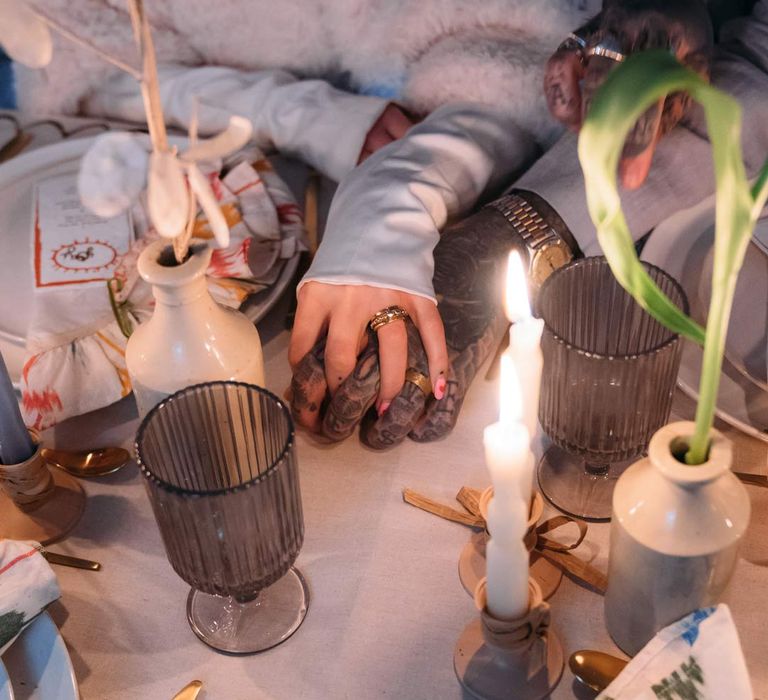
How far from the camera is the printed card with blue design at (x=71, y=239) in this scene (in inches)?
30.3

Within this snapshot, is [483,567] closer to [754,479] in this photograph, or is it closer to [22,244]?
[754,479]

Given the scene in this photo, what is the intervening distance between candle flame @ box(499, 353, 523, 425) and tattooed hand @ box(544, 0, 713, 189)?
0.31 metres

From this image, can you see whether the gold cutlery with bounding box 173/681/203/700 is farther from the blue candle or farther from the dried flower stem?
the dried flower stem

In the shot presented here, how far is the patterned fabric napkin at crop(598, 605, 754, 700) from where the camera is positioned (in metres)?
0.46

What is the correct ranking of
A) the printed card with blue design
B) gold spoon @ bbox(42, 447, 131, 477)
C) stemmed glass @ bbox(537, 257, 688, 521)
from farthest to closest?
the printed card with blue design
gold spoon @ bbox(42, 447, 131, 477)
stemmed glass @ bbox(537, 257, 688, 521)

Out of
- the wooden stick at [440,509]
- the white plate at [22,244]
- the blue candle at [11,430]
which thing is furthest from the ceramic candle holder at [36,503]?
the wooden stick at [440,509]

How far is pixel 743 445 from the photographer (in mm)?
646

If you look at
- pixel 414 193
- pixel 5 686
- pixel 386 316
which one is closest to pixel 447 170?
pixel 414 193

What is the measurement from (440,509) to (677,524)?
0.65 ft

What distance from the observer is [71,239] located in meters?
0.81

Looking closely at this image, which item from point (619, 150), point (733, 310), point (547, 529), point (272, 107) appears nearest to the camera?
point (619, 150)

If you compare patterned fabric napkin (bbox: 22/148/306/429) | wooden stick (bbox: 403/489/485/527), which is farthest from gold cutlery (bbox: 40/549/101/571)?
wooden stick (bbox: 403/489/485/527)

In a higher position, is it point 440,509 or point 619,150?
point 619,150

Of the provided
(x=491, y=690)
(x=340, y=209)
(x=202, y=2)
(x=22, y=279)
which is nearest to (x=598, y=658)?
(x=491, y=690)
